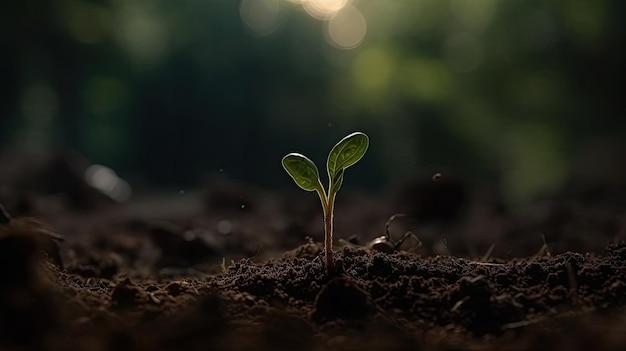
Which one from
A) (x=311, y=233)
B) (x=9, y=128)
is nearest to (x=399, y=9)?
(x=9, y=128)

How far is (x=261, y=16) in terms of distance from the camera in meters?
20.8

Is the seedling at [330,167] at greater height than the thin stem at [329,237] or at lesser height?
greater

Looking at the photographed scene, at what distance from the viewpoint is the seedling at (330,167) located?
2.08 metres

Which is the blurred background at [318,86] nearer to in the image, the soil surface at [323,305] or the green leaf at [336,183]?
the soil surface at [323,305]

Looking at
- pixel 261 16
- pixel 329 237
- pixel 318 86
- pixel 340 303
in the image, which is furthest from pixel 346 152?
pixel 261 16

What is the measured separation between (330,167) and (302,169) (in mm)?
99

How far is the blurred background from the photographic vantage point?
1465 centimetres

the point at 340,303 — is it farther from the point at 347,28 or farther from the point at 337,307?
the point at 347,28

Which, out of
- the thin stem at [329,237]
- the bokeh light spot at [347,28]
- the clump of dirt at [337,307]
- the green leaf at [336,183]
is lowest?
the clump of dirt at [337,307]

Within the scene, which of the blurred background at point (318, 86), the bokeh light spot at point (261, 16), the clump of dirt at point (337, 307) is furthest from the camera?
the bokeh light spot at point (261, 16)

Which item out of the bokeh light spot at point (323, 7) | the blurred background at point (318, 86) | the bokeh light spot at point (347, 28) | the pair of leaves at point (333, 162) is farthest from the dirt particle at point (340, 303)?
the bokeh light spot at point (347, 28)

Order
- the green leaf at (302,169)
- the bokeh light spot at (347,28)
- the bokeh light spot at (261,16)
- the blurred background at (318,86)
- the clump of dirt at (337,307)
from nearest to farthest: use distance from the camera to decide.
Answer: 1. the clump of dirt at (337,307)
2. the green leaf at (302,169)
3. the blurred background at (318,86)
4. the bokeh light spot at (347,28)
5. the bokeh light spot at (261,16)

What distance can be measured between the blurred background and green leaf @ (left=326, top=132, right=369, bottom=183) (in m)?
9.98

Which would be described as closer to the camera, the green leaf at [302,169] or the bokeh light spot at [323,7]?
the green leaf at [302,169]
